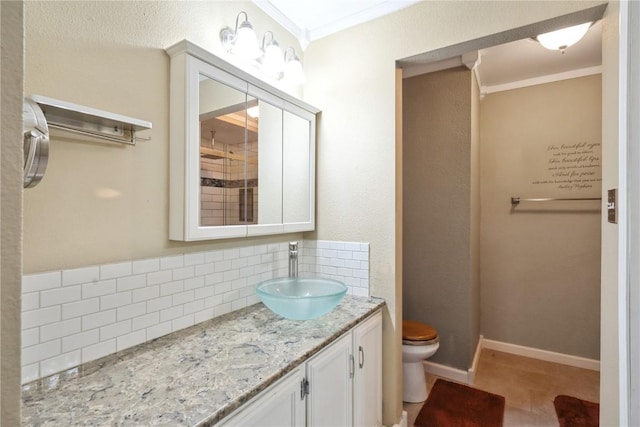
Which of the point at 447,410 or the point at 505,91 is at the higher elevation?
the point at 505,91

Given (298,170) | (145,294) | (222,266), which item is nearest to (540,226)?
(298,170)

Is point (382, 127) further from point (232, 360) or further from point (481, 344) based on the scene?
point (481, 344)

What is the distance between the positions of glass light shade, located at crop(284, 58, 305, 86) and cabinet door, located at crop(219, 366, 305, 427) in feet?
5.11

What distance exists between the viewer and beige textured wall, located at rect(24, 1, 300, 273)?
0.96 meters

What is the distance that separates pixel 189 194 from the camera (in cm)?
126

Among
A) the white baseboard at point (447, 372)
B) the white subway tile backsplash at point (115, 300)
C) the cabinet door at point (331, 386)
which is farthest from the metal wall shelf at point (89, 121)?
the white baseboard at point (447, 372)

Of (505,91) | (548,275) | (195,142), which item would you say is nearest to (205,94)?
(195,142)

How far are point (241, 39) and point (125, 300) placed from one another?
1.27m

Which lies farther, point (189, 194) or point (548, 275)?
point (548, 275)

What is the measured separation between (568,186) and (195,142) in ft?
9.77

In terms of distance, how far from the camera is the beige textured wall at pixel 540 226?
261cm

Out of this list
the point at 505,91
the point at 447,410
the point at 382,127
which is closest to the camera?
the point at 382,127

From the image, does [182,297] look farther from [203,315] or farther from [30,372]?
[30,372]

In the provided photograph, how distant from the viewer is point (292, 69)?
72.4 inches
